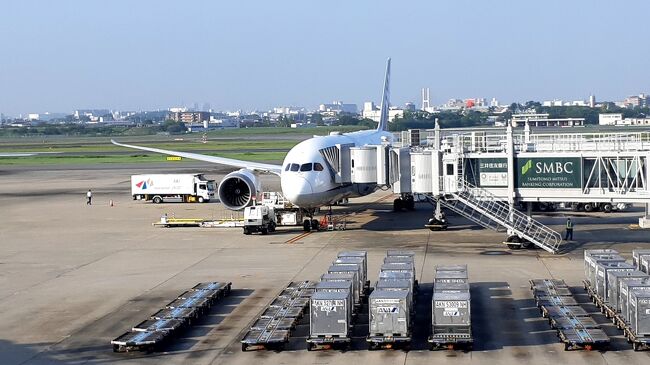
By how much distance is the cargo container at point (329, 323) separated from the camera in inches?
1021

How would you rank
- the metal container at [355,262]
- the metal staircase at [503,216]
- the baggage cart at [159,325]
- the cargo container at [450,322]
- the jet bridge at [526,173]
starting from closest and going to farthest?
the cargo container at [450,322] < the baggage cart at [159,325] < the metal container at [355,262] < the jet bridge at [526,173] < the metal staircase at [503,216]

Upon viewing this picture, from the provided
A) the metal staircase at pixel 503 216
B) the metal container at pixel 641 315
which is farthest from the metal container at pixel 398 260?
the metal staircase at pixel 503 216

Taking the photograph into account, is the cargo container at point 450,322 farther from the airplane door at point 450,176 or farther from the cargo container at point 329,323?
the airplane door at point 450,176

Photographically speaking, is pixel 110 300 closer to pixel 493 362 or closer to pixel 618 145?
pixel 493 362

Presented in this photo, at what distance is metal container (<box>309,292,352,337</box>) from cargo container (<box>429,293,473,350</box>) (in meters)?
2.41

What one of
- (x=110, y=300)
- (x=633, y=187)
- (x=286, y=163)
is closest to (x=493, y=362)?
(x=110, y=300)

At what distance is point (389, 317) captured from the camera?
25.9 meters

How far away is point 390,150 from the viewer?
48906 mm

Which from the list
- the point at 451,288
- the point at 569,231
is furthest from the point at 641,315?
the point at 569,231

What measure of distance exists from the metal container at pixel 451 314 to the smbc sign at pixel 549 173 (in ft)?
62.6

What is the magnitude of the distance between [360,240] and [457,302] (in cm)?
2217

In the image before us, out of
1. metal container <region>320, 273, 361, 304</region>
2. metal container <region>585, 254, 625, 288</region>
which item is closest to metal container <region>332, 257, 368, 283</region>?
metal container <region>320, 273, 361, 304</region>

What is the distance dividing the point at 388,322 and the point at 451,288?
3313mm

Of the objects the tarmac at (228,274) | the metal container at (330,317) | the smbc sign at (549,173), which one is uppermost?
the smbc sign at (549,173)
